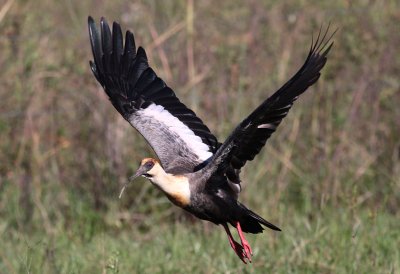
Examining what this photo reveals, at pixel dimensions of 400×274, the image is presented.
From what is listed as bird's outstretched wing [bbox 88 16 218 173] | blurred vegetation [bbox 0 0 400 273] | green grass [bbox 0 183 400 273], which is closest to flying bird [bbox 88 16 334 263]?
bird's outstretched wing [bbox 88 16 218 173]

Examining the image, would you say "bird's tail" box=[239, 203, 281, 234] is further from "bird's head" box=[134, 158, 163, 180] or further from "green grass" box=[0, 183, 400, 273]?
"bird's head" box=[134, 158, 163, 180]

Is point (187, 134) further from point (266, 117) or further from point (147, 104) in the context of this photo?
point (266, 117)

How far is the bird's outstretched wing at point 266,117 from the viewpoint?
5289mm

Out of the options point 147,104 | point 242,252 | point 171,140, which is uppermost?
point 147,104

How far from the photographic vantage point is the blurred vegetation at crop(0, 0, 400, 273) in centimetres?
809

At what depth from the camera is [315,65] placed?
535 cm

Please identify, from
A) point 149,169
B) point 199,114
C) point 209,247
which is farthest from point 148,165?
point 199,114

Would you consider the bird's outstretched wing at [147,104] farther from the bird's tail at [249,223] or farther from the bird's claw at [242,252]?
the bird's claw at [242,252]

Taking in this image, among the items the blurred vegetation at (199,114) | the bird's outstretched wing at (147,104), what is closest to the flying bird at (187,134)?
the bird's outstretched wing at (147,104)

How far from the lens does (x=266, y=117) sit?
5520 millimetres

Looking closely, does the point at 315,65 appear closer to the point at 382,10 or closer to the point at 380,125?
the point at 380,125

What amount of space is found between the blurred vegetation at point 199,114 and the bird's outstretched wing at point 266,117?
5.42 feet

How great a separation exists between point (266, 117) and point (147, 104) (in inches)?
65.7

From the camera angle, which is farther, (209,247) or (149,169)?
(209,247)
